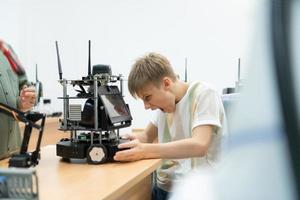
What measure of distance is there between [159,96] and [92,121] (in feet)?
1.02

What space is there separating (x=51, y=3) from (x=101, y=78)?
2.92m

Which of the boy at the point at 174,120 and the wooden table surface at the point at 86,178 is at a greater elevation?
the boy at the point at 174,120

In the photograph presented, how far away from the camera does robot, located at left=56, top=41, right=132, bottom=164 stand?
1.23m

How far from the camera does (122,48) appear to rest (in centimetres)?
367

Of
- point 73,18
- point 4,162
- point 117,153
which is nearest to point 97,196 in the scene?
point 117,153

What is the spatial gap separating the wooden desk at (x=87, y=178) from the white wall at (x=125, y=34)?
2063 millimetres

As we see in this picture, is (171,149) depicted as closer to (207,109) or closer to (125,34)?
(207,109)

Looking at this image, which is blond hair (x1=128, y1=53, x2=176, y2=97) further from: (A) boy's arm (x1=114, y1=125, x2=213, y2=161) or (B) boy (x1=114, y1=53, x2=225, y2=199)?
(A) boy's arm (x1=114, y1=125, x2=213, y2=161)

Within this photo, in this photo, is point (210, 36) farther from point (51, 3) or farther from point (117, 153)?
point (117, 153)

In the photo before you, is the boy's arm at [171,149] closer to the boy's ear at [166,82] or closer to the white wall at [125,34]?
the boy's ear at [166,82]

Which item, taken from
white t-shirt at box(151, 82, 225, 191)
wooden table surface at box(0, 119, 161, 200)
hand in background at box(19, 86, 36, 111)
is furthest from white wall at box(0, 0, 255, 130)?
wooden table surface at box(0, 119, 161, 200)

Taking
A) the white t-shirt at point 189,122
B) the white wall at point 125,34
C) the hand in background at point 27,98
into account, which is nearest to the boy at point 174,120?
the white t-shirt at point 189,122

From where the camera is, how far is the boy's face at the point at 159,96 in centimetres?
142

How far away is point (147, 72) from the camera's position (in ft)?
4.53
